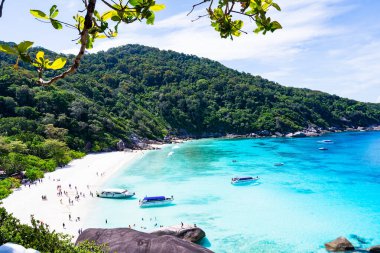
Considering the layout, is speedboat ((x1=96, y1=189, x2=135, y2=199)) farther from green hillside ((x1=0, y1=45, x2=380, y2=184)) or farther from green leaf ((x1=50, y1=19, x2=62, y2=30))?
green leaf ((x1=50, y1=19, x2=62, y2=30))

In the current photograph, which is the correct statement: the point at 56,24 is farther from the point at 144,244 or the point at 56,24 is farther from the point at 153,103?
the point at 153,103

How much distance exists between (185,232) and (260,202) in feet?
49.4

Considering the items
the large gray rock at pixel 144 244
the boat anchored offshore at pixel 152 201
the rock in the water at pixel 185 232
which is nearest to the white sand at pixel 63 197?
the boat anchored offshore at pixel 152 201

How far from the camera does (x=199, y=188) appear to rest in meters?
41.7

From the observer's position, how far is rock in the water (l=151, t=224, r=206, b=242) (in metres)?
23.6

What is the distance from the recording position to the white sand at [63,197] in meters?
28.6

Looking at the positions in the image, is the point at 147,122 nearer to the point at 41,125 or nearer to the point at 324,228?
the point at 41,125

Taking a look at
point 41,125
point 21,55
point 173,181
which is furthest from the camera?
point 41,125

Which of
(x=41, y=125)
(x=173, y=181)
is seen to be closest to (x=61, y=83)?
(x=41, y=125)

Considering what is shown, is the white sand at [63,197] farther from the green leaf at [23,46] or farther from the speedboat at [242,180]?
the green leaf at [23,46]

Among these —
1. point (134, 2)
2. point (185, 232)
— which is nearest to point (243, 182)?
point (185, 232)

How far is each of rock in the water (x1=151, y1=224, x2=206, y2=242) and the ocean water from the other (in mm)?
753

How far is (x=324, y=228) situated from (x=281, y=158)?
134 feet

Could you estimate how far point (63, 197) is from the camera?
35.8 meters
